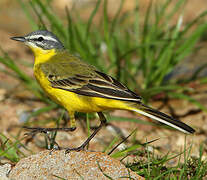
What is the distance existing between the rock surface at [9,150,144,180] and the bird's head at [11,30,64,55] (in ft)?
5.40

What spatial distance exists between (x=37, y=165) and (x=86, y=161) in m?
0.48

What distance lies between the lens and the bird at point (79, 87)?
4145mm

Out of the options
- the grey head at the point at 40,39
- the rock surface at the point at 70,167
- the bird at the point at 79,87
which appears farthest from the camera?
the grey head at the point at 40,39

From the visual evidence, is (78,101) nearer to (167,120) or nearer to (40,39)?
(167,120)

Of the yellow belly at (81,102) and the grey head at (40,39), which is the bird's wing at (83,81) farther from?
the grey head at (40,39)

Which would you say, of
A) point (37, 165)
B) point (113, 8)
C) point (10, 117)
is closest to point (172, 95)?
point (10, 117)

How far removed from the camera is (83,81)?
14.7 ft

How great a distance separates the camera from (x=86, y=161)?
3.70 meters

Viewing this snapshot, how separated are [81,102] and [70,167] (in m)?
0.86

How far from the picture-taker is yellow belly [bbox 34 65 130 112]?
4195mm

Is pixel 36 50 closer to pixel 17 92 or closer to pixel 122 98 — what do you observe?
pixel 122 98

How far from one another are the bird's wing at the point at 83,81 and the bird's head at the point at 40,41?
1.11 ft

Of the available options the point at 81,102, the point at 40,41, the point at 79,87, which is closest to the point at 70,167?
the point at 81,102

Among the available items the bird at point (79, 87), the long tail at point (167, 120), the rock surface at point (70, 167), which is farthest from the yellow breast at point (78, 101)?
the rock surface at point (70, 167)
